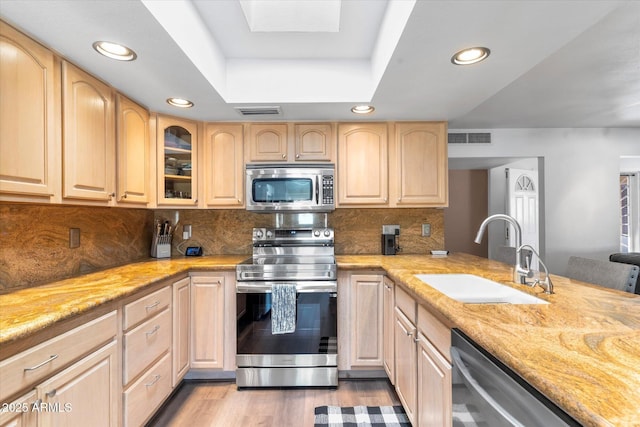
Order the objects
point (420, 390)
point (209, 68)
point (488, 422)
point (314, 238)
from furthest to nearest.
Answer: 1. point (314, 238)
2. point (209, 68)
3. point (420, 390)
4. point (488, 422)

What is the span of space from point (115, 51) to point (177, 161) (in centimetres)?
Answer: 109

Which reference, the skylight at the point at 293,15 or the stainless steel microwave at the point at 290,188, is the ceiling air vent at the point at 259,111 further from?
the skylight at the point at 293,15

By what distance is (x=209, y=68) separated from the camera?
6.24 ft

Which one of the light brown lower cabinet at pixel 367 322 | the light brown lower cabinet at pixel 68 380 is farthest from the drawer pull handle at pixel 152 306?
the light brown lower cabinet at pixel 367 322

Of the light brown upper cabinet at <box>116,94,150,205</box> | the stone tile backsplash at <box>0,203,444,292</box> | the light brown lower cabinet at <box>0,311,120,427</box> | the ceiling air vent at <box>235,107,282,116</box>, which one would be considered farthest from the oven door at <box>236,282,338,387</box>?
the ceiling air vent at <box>235,107,282,116</box>

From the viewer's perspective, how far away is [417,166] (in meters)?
2.67

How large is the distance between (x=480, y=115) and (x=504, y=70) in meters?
1.59

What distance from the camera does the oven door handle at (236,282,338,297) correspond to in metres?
2.23

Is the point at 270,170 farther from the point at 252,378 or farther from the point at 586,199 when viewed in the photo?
the point at 586,199

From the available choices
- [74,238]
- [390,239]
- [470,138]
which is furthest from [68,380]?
[470,138]

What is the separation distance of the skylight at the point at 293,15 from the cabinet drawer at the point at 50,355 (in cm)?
177

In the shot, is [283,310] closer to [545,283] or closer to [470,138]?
[545,283]

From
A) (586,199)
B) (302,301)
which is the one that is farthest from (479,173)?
(302,301)

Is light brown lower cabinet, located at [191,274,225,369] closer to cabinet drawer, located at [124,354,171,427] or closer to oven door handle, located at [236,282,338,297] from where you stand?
oven door handle, located at [236,282,338,297]
